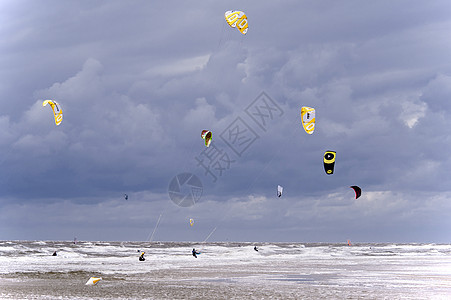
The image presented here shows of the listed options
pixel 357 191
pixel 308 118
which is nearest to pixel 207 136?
pixel 308 118

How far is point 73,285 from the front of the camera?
22.2 metres

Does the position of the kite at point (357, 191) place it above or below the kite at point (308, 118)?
below

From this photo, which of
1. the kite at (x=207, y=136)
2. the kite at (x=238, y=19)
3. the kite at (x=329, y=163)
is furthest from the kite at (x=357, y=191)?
the kite at (x=238, y=19)

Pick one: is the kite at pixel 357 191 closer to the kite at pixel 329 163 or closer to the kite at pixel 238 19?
the kite at pixel 329 163

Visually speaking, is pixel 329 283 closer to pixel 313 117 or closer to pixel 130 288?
pixel 130 288

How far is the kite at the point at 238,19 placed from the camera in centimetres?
3691

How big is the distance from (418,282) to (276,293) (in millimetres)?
7982

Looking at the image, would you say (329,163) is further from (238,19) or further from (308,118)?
(238,19)

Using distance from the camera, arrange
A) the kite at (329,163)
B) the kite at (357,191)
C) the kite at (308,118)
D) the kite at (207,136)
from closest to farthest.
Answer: the kite at (329,163), the kite at (308,118), the kite at (207,136), the kite at (357,191)

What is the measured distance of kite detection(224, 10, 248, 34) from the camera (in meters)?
36.9

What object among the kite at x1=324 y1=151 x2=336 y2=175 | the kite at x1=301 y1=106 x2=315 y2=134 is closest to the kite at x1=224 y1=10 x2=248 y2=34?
the kite at x1=301 y1=106 x2=315 y2=134

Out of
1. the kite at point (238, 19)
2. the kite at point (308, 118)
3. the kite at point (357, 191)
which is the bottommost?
the kite at point (357, 191)

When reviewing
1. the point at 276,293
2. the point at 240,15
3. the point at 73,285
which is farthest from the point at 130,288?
the point at 240,15

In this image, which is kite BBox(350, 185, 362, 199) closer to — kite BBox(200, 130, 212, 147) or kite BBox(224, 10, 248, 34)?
kite BBox(200, 130, 212, 147)
